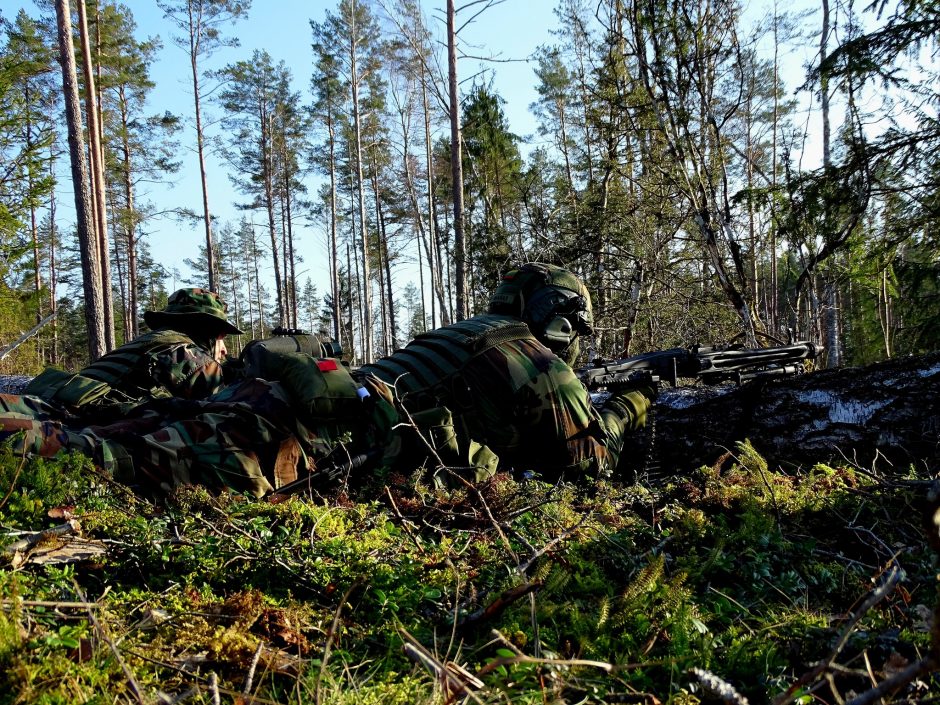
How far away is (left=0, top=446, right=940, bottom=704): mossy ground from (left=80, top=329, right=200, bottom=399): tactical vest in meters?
2.79

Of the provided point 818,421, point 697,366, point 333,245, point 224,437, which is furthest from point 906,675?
point 333,245

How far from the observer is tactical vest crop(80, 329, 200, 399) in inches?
199

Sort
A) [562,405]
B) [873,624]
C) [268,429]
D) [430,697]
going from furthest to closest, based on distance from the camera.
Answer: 1. [562,405]
2. [268,429]
3. [873,624]
4. [430,697]

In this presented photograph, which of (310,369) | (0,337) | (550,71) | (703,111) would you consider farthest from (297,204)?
(310,369)

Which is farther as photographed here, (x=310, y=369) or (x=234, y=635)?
(x=310, y=369)

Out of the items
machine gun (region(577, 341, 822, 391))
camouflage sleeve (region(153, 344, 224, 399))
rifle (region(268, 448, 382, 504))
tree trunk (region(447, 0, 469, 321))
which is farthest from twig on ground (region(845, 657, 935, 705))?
tree trunk (region(447, 0, 469, 321))

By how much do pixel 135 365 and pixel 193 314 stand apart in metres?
0.77

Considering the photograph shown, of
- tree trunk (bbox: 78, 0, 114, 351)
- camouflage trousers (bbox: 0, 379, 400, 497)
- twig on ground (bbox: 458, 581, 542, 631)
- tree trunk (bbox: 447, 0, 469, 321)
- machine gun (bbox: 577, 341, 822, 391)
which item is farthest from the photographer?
tree trunk (bbox: 78, 0, 114, 351)

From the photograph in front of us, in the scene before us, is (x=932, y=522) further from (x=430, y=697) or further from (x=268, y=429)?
(x=268, y=429)

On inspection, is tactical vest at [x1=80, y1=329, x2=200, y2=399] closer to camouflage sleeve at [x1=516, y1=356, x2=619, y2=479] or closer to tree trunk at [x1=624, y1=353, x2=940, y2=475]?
camouflage sleeve at [x1=516, y1=356, x2=619, y2=479]

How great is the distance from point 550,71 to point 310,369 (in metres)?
24.3

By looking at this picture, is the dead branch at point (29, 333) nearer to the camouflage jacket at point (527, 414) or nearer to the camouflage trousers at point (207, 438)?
the camouflage trousers at point (207, 438)

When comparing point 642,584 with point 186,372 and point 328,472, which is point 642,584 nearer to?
point 328,472

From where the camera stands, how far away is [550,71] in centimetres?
2423
